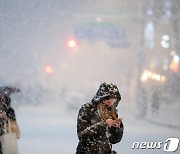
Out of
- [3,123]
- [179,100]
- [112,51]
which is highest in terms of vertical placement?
[112,51]

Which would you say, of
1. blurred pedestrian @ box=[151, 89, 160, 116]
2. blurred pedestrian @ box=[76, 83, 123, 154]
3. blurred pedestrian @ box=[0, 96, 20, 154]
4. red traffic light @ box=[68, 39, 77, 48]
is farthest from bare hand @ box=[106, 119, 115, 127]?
blurred pedestrian @ box=[151, 89, 160, 116]

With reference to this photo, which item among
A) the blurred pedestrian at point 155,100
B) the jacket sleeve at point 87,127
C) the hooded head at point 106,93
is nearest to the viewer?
the jacket sleeve at point 87,127

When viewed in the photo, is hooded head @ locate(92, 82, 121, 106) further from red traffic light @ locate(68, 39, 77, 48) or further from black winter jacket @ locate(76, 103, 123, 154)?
red traffic light @ locate(68, 39, 77, 48)

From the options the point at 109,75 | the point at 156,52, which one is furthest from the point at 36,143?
the point at 109,75

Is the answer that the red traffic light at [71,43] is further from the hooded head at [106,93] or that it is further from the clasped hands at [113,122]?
the clasped hands at [113,122]

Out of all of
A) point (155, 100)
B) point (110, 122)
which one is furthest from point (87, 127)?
point (155, 100)

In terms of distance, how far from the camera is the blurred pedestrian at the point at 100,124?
3.97 metres

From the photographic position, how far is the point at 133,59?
54.2 metres

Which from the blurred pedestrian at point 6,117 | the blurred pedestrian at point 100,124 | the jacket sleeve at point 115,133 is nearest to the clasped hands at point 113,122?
the blurred pedestrian at point 100,124

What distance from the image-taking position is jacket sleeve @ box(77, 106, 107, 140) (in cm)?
395

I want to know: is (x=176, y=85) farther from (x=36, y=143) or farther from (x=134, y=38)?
(x=36, y=143)

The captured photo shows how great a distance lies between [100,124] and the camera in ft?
13.0

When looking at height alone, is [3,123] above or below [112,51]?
below

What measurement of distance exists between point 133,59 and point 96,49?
13924 mm
